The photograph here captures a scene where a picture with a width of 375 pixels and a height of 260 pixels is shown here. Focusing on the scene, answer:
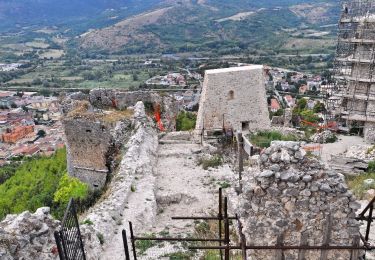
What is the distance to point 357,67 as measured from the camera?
26.2 meters

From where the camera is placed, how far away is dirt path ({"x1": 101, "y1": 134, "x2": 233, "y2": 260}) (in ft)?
31.9

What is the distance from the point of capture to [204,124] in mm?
17812

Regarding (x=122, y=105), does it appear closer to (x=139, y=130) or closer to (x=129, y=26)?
(x=139, y=130)

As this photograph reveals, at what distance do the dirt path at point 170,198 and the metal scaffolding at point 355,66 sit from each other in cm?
1503

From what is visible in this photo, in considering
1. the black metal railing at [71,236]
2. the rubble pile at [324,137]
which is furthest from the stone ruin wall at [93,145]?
the rubble pile at [324,137]

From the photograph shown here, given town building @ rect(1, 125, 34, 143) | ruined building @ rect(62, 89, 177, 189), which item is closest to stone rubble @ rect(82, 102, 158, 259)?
ruined building @ rect(62, 89, 177, 189)

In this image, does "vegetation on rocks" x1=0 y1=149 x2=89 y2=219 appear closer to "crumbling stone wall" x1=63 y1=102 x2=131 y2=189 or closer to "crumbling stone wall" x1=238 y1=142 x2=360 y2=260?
"crumbling stone wall" x1=63 y1=102 x2=131 y2=189

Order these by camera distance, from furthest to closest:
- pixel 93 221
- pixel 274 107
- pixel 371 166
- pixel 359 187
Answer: pixel 274 107
pixel 371 166
pixel 359 187
pixel 93 221

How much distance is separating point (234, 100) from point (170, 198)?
6.71 metres

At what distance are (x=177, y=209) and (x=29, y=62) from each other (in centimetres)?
12416

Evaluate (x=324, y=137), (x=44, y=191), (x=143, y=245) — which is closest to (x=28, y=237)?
(x=143, y=245)

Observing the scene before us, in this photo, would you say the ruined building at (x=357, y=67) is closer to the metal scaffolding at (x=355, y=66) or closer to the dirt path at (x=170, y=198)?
the metal scaffolding at (x=355, y=66)

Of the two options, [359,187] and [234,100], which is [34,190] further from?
[359,187]

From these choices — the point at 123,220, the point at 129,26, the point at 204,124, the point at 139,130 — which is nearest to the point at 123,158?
the point at 139,130
